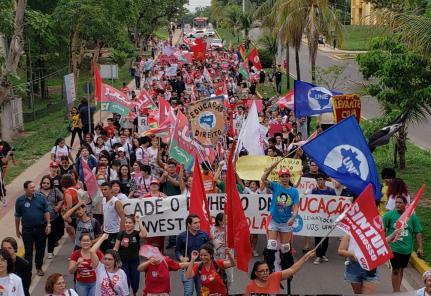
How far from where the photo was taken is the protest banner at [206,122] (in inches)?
536

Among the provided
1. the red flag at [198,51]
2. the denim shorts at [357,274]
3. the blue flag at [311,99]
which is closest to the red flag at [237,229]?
the denim shorts at [357,274]

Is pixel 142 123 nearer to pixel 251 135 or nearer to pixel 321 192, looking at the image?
→ pixel 251 135

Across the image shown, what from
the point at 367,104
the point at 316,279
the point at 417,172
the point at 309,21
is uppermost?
the point at 309,21

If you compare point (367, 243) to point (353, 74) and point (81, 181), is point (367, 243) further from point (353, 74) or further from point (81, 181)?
point (353, 74)

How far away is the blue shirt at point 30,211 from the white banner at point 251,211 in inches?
46.4

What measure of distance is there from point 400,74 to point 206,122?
4749 millimetres

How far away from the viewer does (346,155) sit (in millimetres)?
8867

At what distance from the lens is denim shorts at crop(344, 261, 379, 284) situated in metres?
8.68

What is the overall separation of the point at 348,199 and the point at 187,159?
2890 mm

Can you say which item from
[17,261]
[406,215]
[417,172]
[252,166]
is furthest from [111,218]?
[417,172]

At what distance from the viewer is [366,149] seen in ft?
29.2

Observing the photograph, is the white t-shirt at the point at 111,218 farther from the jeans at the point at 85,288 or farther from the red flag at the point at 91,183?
the jeans at the point at 85,288

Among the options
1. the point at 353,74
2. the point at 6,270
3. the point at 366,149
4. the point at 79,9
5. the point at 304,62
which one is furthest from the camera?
the point at 304,62

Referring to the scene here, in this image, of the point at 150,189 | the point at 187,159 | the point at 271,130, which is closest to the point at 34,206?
the point at 150,189
